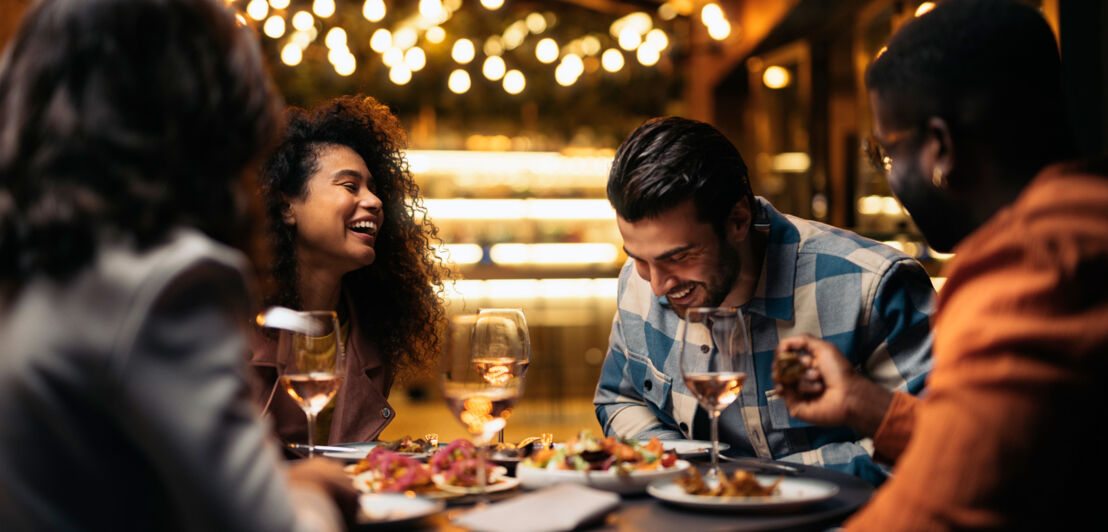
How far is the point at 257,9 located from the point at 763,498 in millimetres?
4874

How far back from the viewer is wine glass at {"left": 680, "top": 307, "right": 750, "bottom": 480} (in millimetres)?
1385

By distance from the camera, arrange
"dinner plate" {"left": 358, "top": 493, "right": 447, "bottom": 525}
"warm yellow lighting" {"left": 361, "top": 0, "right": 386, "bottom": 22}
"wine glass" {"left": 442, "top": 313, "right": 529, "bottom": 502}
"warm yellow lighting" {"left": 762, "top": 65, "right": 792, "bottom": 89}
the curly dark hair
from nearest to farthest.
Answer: "dinner plate" {"left": 358, "top": 493, "right": 447, "bottom": 525}
"wine glass" {"left": 442, "top": 313, "right": 529, "bottom": 502}
the curly dark hair
"warm yellow lighting" {"left": 361, "top": 0, "right": 386, "bottom": 22}
"warm yellow lighting" {"left": 762, "top": 65, "right": 792, "bottom": 89}

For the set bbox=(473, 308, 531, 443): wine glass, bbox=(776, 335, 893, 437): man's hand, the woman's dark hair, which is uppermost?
the woman's dark hair

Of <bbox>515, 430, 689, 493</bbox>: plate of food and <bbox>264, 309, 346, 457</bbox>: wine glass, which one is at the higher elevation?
<bbox>264, 309, 346, 457</bbox>: wine glass

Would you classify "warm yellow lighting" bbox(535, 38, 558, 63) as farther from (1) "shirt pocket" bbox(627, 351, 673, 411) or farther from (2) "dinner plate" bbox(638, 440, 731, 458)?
(2) "dinner plate" bbox(638, 440, 731, 458)

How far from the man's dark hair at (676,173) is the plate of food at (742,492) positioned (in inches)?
27.6

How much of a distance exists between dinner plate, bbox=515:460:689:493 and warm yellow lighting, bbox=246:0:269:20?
4.58 meters

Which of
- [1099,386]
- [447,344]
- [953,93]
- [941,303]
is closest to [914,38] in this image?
[953,93]

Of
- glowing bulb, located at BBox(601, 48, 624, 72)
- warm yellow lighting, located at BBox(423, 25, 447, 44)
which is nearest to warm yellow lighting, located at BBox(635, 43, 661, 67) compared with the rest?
glowing bulb, located at BBox(601, 48, 624, 72)

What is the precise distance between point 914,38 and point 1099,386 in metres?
0.47

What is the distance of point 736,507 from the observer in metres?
1.20

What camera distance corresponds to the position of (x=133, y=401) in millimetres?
750

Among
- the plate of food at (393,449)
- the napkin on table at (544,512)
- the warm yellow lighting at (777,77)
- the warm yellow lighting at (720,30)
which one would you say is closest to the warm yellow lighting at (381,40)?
the warm yellow lighting at (720,30)

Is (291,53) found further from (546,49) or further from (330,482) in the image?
(330,482)
